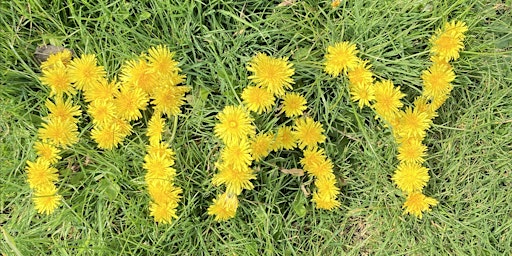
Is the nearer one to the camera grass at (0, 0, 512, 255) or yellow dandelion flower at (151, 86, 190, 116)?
yellow dandelion flower at (151, 86, 190, 116)

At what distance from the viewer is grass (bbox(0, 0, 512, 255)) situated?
157cm

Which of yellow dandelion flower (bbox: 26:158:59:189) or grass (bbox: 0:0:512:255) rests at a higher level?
grass (bbox: 0:0:512:255)

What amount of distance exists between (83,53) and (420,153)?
118 cm

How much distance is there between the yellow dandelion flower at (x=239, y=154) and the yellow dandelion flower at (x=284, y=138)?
132 millimetres

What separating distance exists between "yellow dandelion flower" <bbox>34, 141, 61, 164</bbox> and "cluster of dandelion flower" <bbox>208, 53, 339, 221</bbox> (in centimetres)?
53

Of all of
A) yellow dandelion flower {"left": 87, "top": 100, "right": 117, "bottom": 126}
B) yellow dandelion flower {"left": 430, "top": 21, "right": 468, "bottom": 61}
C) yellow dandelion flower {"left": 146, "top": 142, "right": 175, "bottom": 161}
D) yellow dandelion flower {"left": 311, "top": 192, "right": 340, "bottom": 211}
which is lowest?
yellow dandelion flower {"left": 311, "top": 192, "right": 340, "bottom": 211}

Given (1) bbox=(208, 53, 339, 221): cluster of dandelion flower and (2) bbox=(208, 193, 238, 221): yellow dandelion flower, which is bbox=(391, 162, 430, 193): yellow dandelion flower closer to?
(1) bbox=(208, 53, 339, 221): cluster of dandelion flower

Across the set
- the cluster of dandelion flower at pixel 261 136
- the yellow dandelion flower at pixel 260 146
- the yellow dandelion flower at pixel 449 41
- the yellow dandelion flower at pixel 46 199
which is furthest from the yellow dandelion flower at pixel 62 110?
the yellow dandelion flower at pixel 449 41

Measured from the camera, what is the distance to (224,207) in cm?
150

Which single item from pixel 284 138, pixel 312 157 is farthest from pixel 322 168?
pixel 284 138

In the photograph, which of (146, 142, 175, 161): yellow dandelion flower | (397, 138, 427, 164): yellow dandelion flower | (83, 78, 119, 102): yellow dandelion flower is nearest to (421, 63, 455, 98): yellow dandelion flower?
(397, 138, 427, 164): yellow dandelion flower

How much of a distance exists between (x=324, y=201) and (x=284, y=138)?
253 mm

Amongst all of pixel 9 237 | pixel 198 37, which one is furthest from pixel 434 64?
pixel 9 237

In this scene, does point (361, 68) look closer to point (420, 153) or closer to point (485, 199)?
point (420, 153)
